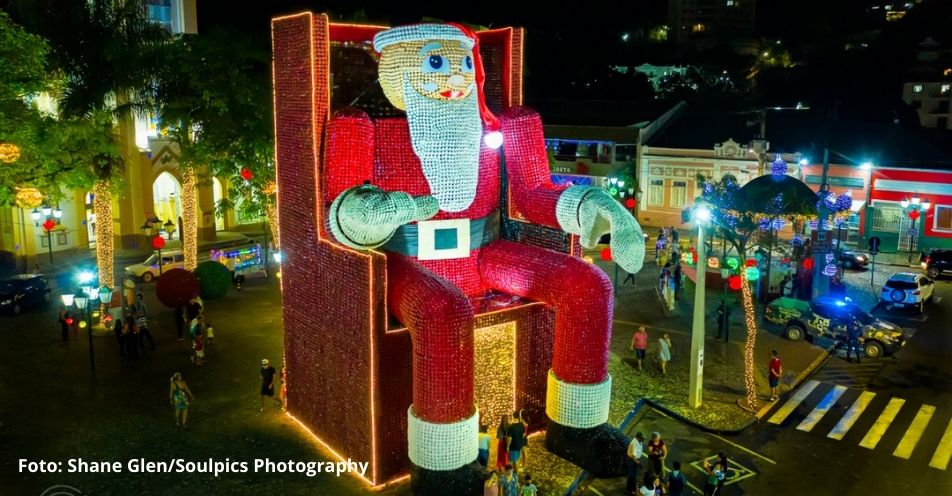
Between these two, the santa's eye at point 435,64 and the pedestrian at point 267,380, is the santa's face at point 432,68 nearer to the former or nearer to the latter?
the santa's eye at point 435,64

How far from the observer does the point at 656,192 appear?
143 feet

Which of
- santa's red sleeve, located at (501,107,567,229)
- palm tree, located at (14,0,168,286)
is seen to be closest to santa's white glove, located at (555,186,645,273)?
santa's red sleeve, located at (501,107,567,229)

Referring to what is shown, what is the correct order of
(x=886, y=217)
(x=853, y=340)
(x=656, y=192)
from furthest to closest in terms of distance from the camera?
(x=656, y=192) < (x=886, y=217) < (x=853, y=340)

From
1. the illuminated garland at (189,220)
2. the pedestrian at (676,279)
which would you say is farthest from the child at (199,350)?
the pedestrian at (676,279)

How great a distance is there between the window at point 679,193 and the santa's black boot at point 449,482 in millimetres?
32450

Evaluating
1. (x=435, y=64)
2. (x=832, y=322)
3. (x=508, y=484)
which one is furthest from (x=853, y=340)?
(x=435, y=64)

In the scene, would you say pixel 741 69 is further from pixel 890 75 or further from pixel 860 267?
pixel 860 267

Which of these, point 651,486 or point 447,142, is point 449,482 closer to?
point 651,486

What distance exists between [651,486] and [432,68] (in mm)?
7361

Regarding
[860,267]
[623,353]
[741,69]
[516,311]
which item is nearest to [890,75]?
[741,69]

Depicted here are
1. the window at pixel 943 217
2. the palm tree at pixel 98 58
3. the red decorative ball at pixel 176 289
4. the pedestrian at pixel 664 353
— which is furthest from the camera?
the window at pixel 943 217

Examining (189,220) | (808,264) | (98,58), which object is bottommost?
(808,264)

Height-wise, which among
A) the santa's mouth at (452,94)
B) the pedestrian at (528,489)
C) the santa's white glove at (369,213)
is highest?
the santa's mouth at (452,94)

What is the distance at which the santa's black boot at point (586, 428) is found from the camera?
1367cm
